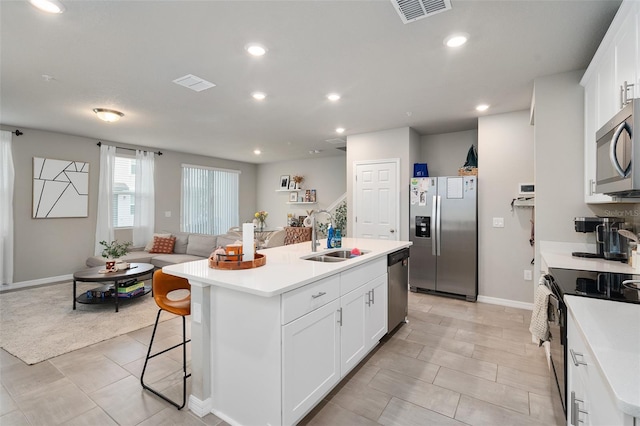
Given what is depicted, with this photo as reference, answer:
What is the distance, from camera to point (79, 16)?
2018mm

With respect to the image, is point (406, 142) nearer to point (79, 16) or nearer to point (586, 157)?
point (586, 157)

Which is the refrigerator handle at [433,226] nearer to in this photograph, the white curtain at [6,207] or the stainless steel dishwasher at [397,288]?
→ the stainless steel dishwasher at [397,288]

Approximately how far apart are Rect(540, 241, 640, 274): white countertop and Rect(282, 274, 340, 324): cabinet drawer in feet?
5.48

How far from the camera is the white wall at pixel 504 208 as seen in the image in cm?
396

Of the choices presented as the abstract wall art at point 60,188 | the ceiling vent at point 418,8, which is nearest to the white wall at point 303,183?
the abstract wall art at point 60,188

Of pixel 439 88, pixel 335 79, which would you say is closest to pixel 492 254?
pixel 439 88

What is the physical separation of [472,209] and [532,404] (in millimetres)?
2650

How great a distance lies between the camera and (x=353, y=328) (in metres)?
2.31

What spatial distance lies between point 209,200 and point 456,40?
270 inches

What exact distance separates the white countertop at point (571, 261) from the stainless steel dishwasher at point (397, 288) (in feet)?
4.06

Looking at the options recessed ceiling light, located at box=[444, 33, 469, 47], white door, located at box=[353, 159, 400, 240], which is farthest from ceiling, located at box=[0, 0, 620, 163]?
white door, located at box=[353, 159, 400, 240]

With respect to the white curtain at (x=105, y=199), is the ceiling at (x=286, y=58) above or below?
above

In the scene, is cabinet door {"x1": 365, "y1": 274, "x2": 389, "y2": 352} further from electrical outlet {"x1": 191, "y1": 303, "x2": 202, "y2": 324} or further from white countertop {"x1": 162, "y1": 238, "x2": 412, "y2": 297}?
electrical outlet {"x1": 191, "y1": 303, "x2": 202, "y2": 324}

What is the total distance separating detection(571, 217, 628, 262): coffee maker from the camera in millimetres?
2465
